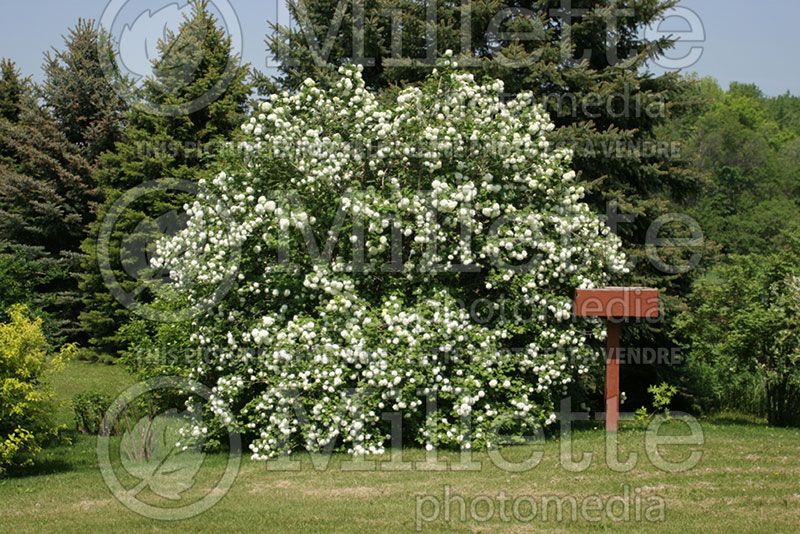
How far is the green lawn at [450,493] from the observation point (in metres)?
8.16

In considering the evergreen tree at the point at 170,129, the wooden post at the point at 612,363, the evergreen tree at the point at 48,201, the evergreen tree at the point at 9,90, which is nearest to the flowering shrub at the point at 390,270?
the wooden post at the point at 612,363

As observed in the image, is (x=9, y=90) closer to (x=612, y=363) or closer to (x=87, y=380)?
(x=87, y=380)

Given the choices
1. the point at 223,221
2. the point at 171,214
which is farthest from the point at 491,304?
the point at 171,214

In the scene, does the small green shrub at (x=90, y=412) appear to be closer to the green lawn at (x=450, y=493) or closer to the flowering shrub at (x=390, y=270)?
the flowering shrub at (x=390, y=270)

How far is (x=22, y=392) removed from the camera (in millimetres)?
10859

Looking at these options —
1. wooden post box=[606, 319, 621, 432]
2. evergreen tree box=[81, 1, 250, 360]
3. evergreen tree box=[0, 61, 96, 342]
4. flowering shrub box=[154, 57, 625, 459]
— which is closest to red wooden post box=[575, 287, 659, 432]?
wooden post box=[606, 319, 621, 432]

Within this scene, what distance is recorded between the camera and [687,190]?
1764 centimetres

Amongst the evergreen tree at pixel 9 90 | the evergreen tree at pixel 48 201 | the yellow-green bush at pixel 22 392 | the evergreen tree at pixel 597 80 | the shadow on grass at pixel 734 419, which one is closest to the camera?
the yellow-green bush at pixel 22 392

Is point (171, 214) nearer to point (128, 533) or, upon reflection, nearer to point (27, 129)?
point (27, 129)

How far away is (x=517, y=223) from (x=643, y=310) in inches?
78.2

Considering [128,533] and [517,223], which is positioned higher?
[517,223]

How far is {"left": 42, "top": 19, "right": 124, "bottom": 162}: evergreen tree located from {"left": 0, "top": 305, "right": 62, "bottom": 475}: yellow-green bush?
627 inches

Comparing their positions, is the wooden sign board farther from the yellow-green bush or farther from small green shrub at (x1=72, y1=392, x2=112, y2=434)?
small green shrub at (x1=72, y1=392, x2=112, y2=434)

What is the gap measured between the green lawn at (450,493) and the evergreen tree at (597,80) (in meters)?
5.75
